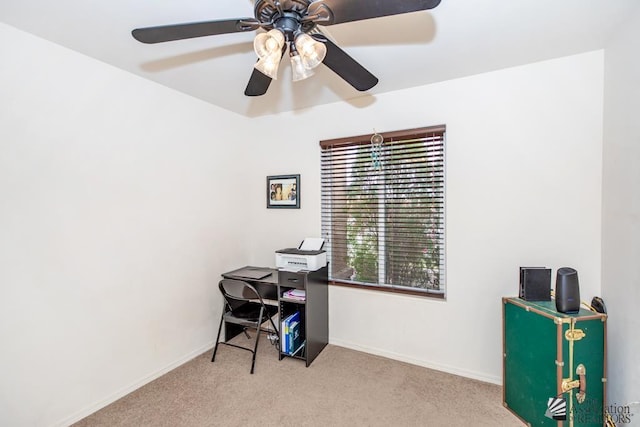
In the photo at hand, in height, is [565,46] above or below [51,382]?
above

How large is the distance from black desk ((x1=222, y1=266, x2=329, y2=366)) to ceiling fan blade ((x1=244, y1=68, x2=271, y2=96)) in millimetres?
1437

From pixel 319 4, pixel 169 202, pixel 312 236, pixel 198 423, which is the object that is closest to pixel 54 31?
pixel 169 202

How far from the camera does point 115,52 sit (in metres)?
1.84

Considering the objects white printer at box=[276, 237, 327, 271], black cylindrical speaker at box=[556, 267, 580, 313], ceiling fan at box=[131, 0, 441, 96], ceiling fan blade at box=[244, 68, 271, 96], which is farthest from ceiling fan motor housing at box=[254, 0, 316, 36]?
black cylindrical speaker at box=[556, 267, 580, 313]

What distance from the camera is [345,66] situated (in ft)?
4.64

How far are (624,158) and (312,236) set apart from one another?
222 cm

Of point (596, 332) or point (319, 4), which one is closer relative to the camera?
point (319, 4)

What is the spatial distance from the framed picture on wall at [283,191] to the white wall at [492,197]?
622 mm

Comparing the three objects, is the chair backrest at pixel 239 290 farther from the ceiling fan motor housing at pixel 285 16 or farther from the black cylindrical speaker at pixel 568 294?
the black cylindrical speaker at pixel 568 294

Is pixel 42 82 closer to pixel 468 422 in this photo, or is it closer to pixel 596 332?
pixel 468 422

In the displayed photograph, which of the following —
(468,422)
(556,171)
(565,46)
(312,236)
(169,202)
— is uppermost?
(565,46)

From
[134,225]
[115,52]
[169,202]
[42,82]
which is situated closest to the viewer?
[42,82]

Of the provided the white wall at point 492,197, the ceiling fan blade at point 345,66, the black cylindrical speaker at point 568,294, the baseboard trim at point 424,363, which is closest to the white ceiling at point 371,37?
the white wall at point 492,197

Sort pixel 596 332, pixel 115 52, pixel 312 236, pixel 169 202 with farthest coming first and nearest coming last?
pixel 312 236 < pixel 169 202 < pixel 115 52 < pixel 596 332
